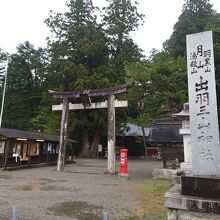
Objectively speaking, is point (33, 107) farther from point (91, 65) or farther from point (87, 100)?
point (87, 100)

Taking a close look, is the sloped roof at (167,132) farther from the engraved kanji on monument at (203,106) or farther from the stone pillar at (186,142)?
the engraved kanji on monument at (203,106)

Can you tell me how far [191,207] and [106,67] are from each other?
28.5 m

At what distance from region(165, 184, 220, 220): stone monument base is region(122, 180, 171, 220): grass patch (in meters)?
2.25

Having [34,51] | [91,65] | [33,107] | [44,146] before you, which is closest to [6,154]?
[44,146]

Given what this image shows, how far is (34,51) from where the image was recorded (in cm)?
4050

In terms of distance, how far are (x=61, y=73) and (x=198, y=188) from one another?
91.4 feet

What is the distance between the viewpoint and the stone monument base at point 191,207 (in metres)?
3.84

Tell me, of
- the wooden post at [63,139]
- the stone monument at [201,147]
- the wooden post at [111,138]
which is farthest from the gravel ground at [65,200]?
the wooden post at [63,139]

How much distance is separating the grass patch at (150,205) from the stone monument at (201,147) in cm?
206

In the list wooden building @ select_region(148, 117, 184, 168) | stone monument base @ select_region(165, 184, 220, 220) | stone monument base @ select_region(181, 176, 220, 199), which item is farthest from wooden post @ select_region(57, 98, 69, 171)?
stone monument base @ select_region(181, 176, 220, 199)

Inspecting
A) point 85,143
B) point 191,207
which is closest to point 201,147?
point 191,207

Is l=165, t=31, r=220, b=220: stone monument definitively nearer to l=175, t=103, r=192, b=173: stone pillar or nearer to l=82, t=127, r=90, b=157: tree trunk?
l=175, t=103, r=192, b=173: stone pillar

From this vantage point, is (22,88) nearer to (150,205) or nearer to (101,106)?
(101,106)

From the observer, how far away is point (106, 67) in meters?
31.7
